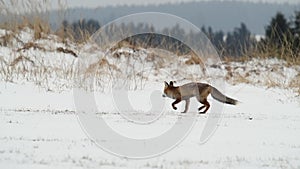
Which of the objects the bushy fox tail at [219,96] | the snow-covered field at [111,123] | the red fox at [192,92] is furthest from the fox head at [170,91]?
the bushy fox tail at [219,96]

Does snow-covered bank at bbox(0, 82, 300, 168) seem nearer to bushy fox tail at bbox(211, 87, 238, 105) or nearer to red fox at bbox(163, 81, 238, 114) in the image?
bushy fox tail at bbox(211, 87, 238, 105)

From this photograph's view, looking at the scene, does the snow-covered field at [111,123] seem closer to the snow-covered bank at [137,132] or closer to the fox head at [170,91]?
the snow-covered bank at [137,132]

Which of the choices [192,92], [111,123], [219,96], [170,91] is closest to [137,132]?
[111,123]

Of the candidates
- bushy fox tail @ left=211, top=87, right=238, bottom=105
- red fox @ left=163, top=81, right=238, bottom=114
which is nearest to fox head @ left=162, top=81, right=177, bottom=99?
red fox @ left=163, top=81, right=238, bottom=114

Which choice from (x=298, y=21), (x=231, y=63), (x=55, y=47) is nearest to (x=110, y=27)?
(x=55, y=47)

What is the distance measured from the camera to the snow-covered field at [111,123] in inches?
169

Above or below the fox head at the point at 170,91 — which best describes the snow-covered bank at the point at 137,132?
below

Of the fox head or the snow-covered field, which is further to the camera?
the fox head

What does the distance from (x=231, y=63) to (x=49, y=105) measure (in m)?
11.3

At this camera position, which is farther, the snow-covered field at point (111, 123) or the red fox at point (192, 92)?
the red fox at point (192, 92)

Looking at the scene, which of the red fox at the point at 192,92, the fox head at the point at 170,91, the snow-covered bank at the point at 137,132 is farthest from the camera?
the fox head at the point at 170,91

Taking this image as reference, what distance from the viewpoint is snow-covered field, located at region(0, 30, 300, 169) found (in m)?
4.28

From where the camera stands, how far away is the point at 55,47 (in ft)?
45.2

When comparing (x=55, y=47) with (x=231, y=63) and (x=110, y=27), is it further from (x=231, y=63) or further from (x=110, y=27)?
(x=231, y=63)
